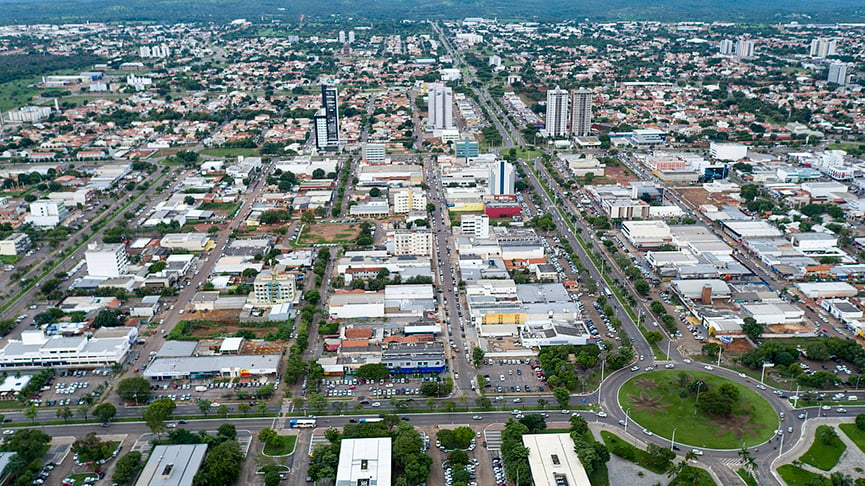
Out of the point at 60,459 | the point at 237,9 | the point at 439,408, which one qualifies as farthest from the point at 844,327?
the point at 237,9

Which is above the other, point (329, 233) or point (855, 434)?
point (329, 233)

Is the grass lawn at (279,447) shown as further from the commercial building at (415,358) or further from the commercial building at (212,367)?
the commercial building at (415,358)

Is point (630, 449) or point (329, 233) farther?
point (329, 233)

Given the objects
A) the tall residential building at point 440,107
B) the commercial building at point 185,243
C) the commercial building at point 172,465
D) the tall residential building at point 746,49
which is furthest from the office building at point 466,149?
the tall residential building at point 746,49

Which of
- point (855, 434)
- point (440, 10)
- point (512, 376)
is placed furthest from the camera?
point (440, 10)

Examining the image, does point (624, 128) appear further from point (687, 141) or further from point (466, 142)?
point (466, 142)

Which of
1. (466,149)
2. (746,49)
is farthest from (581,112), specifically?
(746,49)

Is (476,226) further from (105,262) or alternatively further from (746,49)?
(746,49)
